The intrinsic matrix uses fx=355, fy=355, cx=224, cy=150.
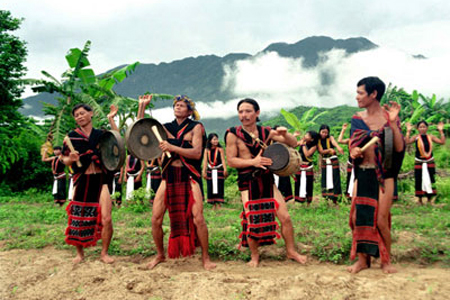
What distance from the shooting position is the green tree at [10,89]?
15095mm

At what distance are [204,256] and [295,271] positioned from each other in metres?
1.16

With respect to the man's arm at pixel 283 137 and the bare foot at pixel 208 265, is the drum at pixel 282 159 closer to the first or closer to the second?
the man's arm at pixel 283 137

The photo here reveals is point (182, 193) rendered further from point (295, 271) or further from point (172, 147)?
point (295, 271)

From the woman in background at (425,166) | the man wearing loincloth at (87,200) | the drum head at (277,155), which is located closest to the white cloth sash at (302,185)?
the woman in background at (425,166)

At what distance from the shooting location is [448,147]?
19.8 metres

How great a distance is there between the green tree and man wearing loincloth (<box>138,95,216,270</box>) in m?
12.9

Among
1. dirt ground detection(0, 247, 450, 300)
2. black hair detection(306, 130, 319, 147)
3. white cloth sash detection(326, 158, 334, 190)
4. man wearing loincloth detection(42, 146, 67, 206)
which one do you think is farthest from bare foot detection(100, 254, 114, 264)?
man wearing loincloth detection(42, 146, 67, 206)

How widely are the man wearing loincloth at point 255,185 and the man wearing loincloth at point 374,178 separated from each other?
84cm

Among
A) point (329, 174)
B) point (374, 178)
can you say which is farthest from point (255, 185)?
point (329, 174)

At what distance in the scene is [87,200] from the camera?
4.91 metres

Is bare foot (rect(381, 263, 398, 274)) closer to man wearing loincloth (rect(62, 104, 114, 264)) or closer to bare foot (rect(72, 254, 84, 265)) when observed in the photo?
man wearing loincloth (rect(62, 104, 114, 264))

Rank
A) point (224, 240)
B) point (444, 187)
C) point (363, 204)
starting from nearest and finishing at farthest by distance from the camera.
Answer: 1. point (363, 204)
2. point (224, 240)
3. point (444, 187)

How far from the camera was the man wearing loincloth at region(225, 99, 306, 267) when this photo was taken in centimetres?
457

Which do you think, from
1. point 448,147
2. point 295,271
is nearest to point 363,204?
point 295,271
